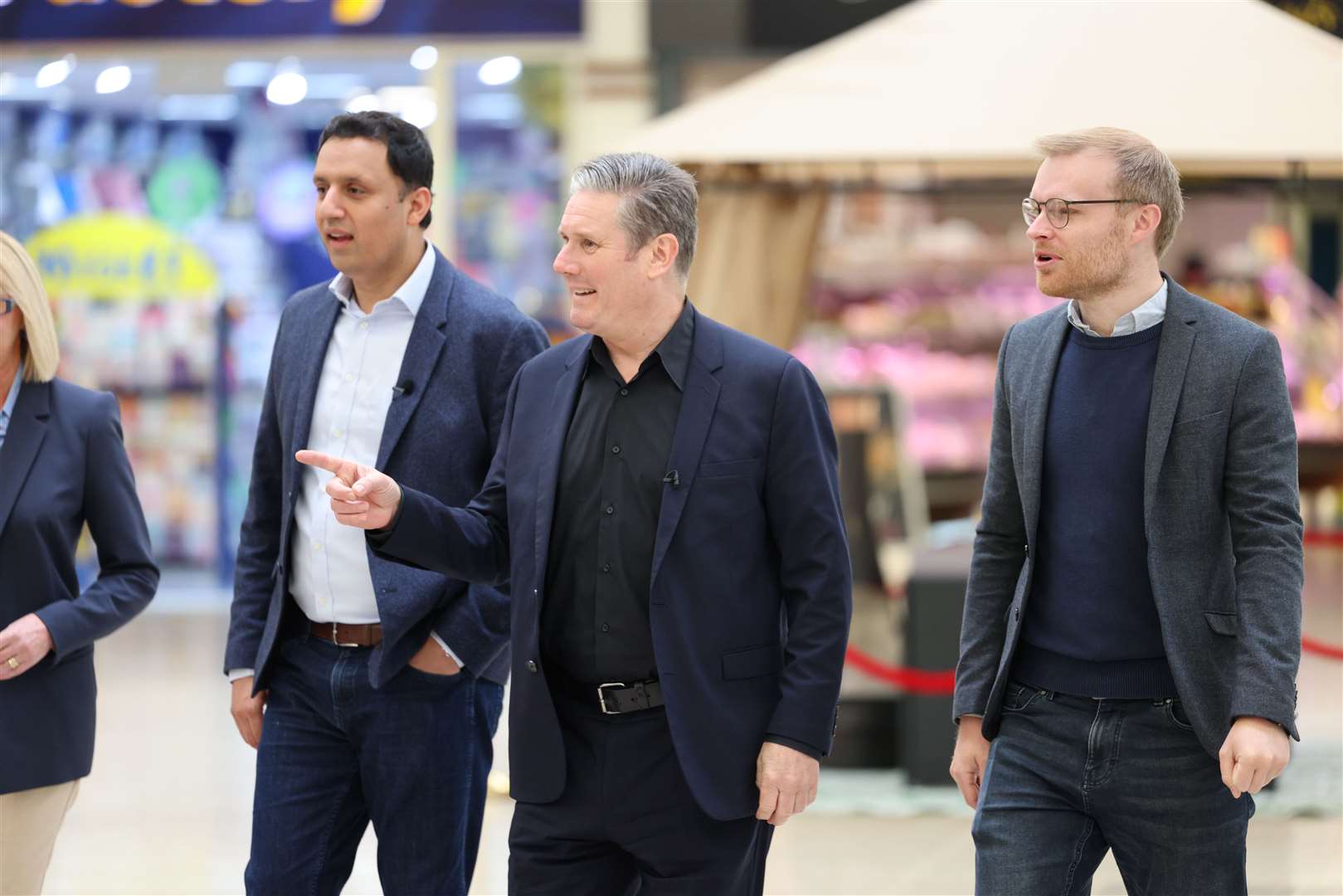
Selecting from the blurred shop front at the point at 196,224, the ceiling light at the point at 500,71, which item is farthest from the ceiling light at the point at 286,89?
the ceiling light at the point at 500,71

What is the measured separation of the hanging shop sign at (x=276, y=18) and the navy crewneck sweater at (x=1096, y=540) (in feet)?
23.5

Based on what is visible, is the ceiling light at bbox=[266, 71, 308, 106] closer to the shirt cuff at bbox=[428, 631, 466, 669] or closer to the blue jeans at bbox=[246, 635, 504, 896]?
the blue jeans at bbox=[246, 635, 504, 896]

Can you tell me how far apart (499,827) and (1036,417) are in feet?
11.1

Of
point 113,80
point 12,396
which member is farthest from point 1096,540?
point 113,80

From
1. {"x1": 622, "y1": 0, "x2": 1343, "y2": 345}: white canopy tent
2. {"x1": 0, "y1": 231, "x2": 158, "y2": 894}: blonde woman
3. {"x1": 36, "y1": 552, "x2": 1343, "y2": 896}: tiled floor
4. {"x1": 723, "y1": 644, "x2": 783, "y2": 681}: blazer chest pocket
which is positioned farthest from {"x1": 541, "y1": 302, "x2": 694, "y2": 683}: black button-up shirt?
{"x1": 622, "y1": 0, "x2": 1343, "y2": 345}: white canopy tent

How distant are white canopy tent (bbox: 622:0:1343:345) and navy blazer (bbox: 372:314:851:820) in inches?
120

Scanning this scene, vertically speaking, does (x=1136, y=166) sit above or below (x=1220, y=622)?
above

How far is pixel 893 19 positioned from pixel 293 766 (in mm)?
4156

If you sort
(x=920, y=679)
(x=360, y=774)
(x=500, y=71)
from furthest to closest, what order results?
(x=500, y=71), (x=920, y=679), (x=360, y=774)

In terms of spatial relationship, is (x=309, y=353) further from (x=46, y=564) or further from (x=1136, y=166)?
(x=1136, y=166)

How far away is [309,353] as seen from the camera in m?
3.26

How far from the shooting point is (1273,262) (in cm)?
1240

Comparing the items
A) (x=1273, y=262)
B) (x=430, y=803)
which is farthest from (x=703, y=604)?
(x=1273, y=262)

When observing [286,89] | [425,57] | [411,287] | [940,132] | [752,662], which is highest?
[425,57]
